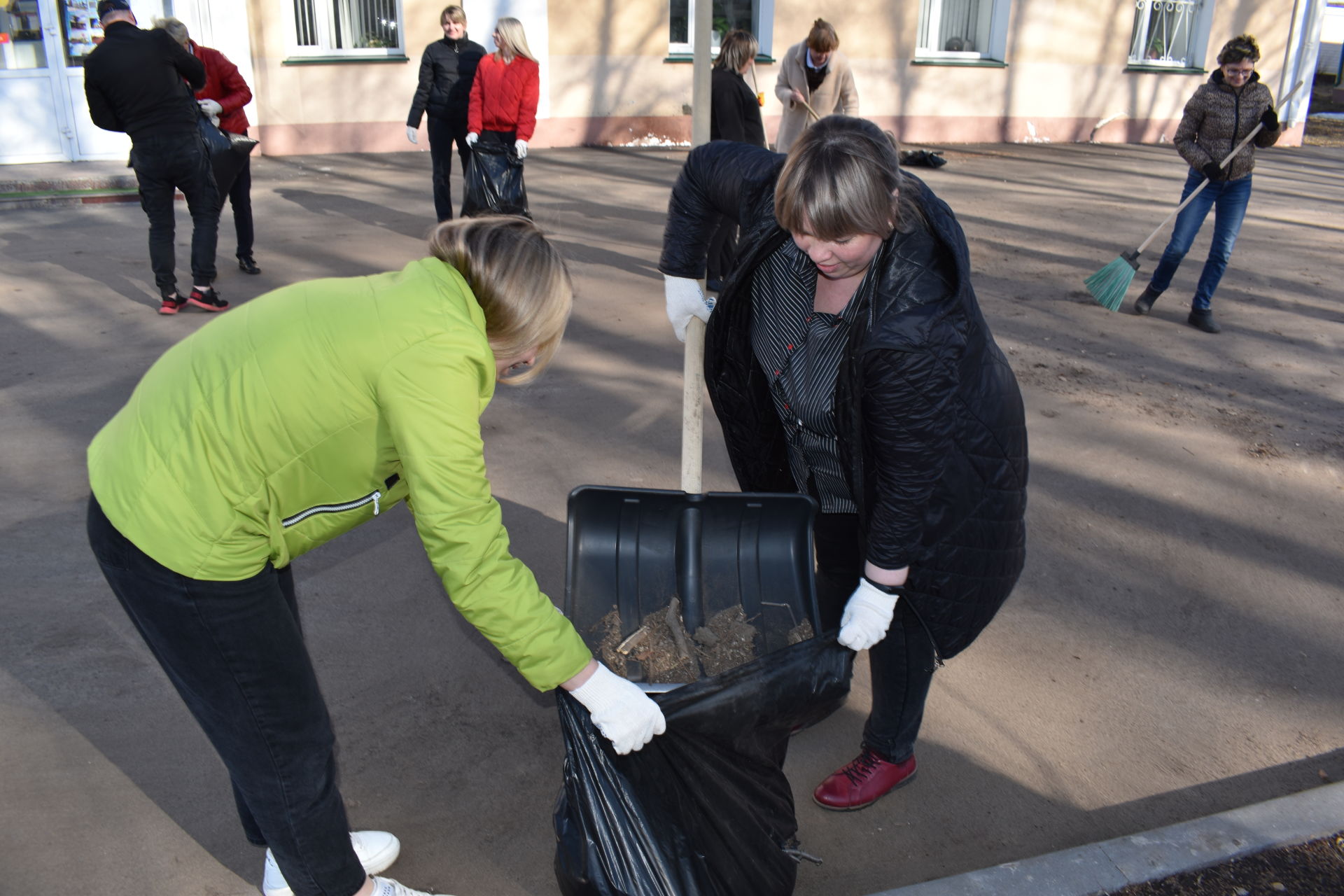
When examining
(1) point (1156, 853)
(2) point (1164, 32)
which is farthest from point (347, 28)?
(2) point (1164, 32)

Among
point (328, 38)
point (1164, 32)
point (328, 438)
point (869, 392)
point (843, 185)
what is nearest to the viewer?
point (328, 438)

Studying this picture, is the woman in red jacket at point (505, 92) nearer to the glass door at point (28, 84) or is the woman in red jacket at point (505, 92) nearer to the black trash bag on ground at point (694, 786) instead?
the black trash bag on ground at point (694, 786)

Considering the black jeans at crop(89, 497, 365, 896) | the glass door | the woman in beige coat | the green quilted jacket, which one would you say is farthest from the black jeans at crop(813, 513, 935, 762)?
the glass door

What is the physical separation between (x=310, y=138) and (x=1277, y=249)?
10.0 m

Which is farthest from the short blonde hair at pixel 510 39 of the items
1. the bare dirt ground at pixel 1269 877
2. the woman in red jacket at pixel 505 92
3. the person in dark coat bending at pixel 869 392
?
the bare dirt ground at pixel 1269 877

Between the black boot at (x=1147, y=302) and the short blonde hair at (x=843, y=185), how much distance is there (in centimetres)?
546

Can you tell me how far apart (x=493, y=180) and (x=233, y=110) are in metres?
1.72

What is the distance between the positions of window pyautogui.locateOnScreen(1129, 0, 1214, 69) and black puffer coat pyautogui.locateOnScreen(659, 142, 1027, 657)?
54.3ft

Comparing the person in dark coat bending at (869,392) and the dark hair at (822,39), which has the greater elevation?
the dark hair at (822,39)

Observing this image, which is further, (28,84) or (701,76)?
(28,84)

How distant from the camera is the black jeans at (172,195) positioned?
18.8 ft

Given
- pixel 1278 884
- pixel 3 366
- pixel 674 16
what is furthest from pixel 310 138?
pixel 1278 884

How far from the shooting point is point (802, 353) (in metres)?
2.26

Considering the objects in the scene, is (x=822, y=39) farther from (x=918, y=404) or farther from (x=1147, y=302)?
(x=918, y=404)
